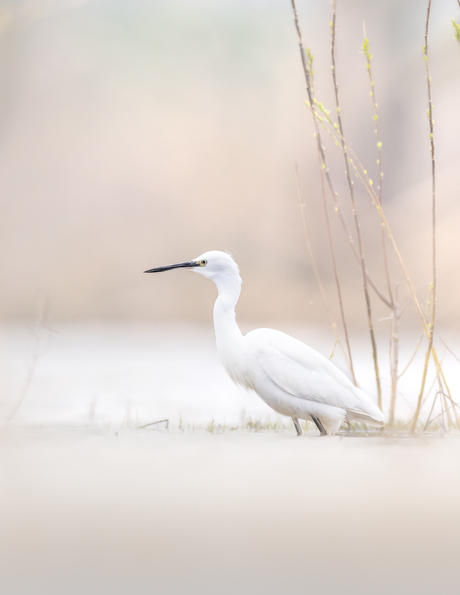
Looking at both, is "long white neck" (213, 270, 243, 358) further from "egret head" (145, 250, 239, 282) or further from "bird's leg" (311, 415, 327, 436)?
"bird's leg" (311, 415, 327, 436)

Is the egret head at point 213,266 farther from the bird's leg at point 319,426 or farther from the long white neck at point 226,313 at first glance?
the bird's leg at point 319,426

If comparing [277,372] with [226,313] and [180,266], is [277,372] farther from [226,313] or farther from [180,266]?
[180,266]

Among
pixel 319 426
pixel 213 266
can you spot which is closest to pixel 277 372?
pixel 319 426

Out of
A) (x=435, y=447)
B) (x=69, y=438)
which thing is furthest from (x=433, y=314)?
(x=69, y=438)

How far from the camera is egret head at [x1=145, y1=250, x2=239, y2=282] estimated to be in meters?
1.16

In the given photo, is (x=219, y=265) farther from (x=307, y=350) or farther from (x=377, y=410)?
(x=377, y=410)

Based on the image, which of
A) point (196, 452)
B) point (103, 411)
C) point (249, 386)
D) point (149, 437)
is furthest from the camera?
point (103, 411)

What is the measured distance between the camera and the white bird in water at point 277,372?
116 centimetres

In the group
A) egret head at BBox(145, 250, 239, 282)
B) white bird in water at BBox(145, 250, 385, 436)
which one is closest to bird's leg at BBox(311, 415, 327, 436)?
white bird in water at BBox(145, 250, 385, 436)

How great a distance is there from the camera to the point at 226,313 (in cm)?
119

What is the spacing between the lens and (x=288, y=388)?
116 centimetres

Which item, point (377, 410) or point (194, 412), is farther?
point (194, 412)

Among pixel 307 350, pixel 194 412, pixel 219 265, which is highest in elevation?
pixel 219 265

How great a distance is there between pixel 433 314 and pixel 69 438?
73 centimetres
